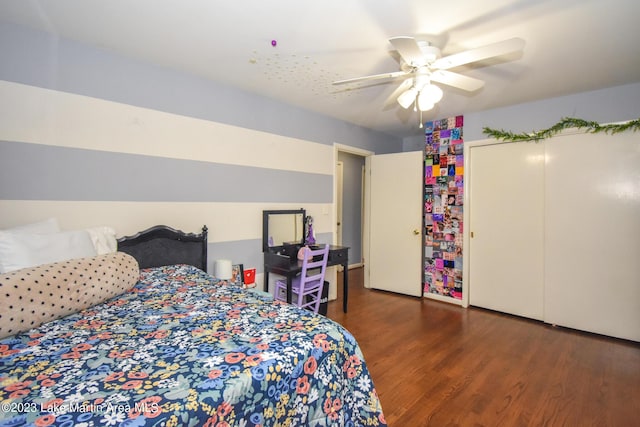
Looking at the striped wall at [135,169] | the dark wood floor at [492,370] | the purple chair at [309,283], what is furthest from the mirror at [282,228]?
the dark wood floor at [492,370]

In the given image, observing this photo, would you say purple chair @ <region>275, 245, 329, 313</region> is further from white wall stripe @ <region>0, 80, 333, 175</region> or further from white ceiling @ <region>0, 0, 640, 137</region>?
white ceiling @ <region>0, 0, 640, 137</region>

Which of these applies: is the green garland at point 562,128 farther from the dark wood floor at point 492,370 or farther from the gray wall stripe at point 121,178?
the gray wall stripe at point 121,178

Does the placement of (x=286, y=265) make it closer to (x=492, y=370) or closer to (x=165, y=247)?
(x=165, y=247)

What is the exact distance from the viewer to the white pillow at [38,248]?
1.52 meters

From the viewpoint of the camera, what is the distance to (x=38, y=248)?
162cm

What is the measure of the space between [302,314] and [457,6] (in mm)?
1893

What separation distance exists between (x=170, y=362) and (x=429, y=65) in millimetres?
2119

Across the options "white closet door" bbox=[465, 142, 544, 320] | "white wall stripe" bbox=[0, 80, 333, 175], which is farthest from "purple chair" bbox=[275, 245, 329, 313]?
"white closet door" bbox=[465, 142, 544, 320]

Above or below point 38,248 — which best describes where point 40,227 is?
above

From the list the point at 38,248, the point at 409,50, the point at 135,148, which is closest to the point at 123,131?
the point at 135,148

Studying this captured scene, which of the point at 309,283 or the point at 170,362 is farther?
the point at 309,283

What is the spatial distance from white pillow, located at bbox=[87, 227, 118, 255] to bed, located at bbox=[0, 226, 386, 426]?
13.7 inches

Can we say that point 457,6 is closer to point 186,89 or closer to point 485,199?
point 186,89

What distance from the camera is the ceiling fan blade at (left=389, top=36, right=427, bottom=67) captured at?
5.25 feet
